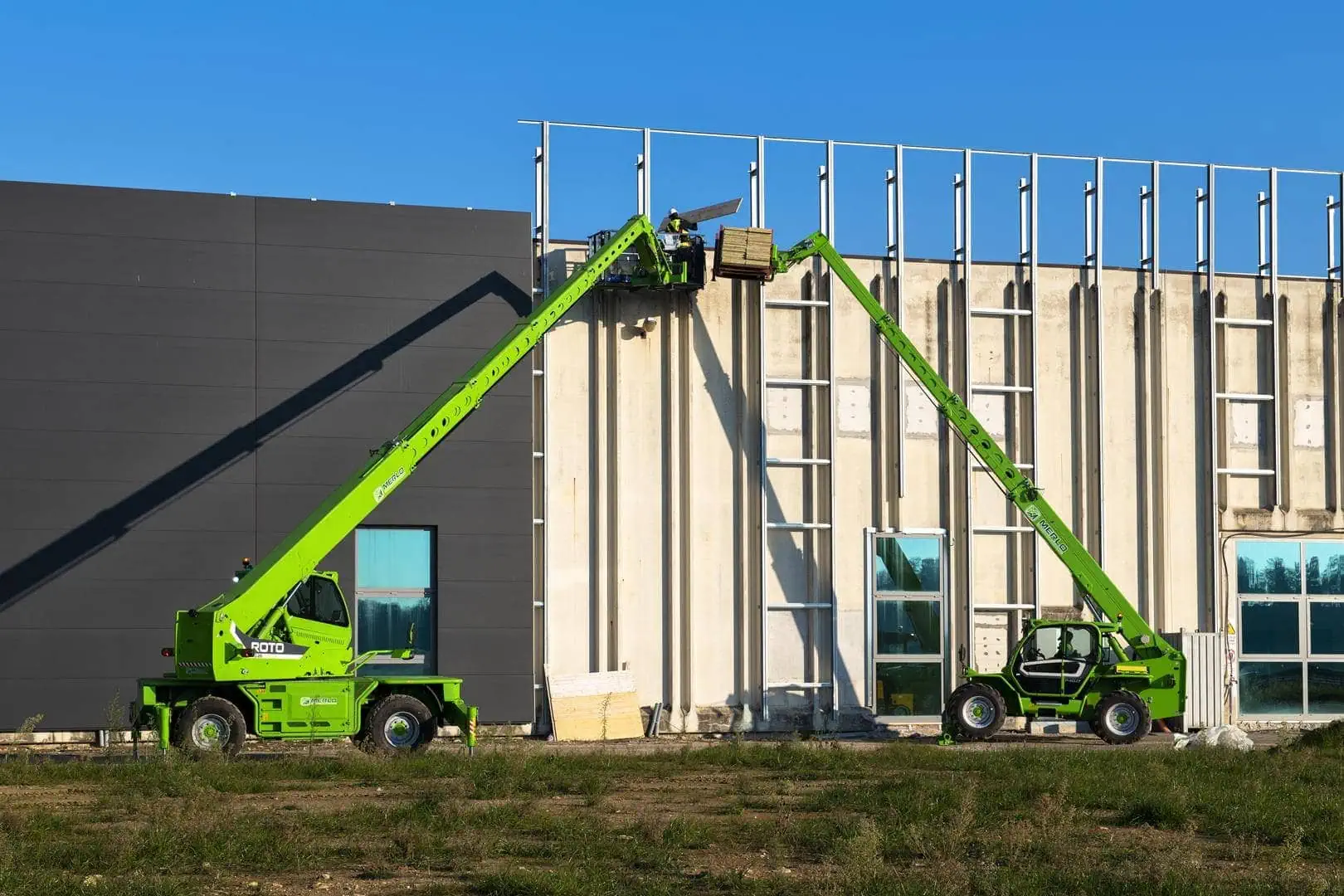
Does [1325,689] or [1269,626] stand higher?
[1269,626]

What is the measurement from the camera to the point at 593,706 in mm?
26906

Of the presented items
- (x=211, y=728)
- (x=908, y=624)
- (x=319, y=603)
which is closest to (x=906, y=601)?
(x=908, y=624)

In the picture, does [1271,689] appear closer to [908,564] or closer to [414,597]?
[908,564]

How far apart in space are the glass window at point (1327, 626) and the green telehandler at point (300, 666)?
56.3 feet

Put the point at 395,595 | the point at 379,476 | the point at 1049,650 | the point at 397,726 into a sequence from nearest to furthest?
1. the point at 397,726
2. the point at 379,476
3. the point at 395,595
4. the point at 1049,650

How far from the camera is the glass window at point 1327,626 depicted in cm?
3114

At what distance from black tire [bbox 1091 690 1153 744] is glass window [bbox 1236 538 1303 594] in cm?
544

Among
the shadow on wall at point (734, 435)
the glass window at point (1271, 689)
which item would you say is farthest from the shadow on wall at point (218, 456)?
the glass window at point (1271, 689)

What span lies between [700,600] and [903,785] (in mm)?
11125

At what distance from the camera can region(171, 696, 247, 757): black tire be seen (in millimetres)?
20672

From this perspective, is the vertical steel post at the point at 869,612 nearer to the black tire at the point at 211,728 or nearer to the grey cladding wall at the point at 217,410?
the grey cladding wall at the point at 217,410

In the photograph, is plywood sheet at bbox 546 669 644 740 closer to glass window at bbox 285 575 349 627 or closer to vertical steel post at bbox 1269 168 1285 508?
glass window at bbox 285 575 349 627

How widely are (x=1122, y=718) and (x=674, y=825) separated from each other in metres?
14.7

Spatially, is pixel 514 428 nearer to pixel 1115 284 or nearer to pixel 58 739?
pixel 58 739
